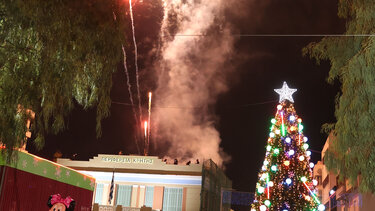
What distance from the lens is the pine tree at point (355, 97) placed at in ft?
29.5

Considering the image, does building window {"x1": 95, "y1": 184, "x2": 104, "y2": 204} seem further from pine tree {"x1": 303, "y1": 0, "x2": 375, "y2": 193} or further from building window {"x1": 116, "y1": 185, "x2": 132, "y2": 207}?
pine tree {"x1": 303, "y1": 0, "x2": 375, "y2": 193}

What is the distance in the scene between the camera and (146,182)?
35.2m

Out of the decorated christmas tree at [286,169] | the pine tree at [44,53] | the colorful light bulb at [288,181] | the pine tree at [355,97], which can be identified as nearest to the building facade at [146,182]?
the decorated christmas tree at [286,169]

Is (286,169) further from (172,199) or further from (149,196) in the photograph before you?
(149,196)

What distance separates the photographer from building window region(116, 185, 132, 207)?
3481 cm

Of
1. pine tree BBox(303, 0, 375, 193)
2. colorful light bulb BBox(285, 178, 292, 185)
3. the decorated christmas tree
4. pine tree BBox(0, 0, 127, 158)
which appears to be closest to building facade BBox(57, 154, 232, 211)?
the decorated christmas tree

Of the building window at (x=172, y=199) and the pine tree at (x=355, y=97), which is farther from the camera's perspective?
the building window at (x=172, y=199)

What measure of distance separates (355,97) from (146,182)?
27.8 m

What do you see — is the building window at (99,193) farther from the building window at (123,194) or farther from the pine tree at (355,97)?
the pine tree at (355,97)

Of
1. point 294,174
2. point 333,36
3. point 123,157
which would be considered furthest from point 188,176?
point 333,36

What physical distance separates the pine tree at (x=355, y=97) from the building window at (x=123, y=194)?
87.4ft

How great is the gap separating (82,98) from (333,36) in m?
6.98

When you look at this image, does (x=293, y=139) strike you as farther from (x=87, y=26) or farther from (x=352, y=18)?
(x=87, y=26)

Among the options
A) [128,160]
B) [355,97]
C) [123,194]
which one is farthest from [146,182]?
[355,97]
